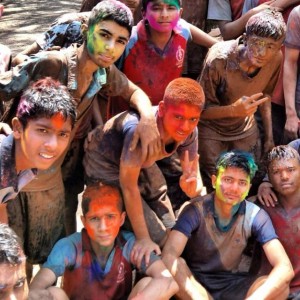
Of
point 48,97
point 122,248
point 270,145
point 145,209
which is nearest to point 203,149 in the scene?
point 270,145

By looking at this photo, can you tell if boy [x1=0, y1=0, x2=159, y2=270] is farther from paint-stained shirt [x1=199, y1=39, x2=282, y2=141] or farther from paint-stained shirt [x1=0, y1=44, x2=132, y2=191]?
paint-stained shirt [x1=199, y1=39, x2=282, y2=141]

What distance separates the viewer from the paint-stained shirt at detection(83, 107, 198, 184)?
3.53 m

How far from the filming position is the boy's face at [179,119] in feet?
11.6

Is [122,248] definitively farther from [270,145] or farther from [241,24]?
[241,24]

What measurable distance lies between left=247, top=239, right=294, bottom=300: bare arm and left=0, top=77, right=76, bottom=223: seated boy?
1377 millimetres

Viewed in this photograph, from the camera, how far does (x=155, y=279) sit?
136 inches

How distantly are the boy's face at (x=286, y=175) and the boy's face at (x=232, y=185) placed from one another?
10.8 inches

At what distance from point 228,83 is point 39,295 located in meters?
1.88

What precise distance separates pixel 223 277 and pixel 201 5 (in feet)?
6.76

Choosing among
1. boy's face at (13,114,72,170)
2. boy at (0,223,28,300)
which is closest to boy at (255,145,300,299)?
boy's face at (13,114,72,170)

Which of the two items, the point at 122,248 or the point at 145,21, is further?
the point at 145,21

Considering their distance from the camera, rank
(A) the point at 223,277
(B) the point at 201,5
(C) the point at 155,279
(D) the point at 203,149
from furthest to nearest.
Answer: (B) the point at 201,5 < (D) the point at 203,149 < (A) the point at 223,277 < (C) the point at 155,279

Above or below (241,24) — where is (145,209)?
below

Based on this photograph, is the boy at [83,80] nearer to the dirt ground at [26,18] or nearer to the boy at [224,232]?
the boy at [224,232]
